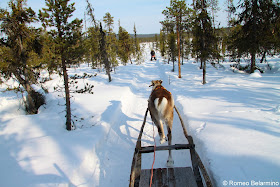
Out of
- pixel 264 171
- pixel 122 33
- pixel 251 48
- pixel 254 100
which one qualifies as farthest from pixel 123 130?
pixel 122 33

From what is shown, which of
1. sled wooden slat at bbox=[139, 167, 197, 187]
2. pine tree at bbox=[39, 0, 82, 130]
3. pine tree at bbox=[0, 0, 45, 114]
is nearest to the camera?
sled wooden slat at bbox=[139, 167, 197, 187]

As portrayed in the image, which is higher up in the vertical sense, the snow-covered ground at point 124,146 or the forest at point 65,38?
the forest at point 65,38

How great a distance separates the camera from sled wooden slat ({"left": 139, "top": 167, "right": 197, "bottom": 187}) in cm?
264

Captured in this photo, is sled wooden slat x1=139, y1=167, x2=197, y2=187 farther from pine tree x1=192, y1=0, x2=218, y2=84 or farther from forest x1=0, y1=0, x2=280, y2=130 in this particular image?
pine tree x1=192, y1=0, x2=218, y2=84

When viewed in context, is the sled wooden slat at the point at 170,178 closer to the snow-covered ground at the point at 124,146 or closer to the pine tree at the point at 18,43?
the snow-covered ground at the point at 124,146

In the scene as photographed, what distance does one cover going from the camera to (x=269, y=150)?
9.82 ft

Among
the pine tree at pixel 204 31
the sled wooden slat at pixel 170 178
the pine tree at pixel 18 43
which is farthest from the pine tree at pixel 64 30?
the pine tree at pixel 204 31

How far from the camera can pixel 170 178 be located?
9.12ft

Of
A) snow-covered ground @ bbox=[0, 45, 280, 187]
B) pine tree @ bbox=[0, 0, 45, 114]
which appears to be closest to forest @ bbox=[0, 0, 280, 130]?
pine tree @ bbox=[0, 0, 45, 114]

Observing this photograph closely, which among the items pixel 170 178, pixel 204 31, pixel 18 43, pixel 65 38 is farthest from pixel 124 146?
pixel 204 31

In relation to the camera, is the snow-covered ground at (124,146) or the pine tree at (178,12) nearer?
the snow-covered ground at (124,146)

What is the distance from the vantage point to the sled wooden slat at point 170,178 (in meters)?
2.64

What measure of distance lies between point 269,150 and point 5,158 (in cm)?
655

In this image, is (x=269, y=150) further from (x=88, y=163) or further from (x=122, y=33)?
(x=122, y=33)
